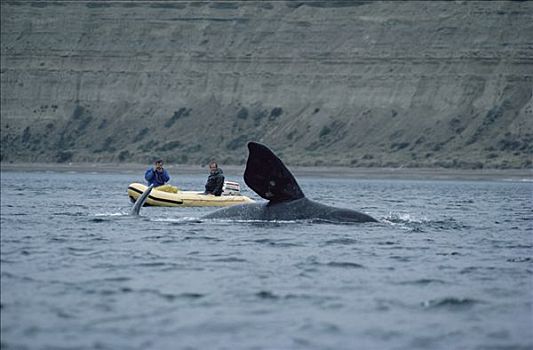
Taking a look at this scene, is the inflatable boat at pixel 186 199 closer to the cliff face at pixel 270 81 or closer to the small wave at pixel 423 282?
the small wave at pixel 423 282

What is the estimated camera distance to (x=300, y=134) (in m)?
94.1

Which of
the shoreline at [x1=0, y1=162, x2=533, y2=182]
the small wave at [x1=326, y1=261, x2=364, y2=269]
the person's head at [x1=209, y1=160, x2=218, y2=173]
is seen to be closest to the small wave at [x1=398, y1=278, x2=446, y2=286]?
the small wave at [x1=326, y1=261, x2=364, y2=269]

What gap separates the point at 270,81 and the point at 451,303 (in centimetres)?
8653

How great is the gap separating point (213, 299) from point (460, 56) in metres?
82.0

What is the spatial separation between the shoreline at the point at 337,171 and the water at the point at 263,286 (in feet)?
176

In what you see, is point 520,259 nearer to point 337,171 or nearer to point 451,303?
point 451,303

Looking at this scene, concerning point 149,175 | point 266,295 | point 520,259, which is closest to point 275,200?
point 520,259

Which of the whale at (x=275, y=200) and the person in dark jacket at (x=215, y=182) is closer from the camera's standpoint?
the whale at (x=275, y=200)

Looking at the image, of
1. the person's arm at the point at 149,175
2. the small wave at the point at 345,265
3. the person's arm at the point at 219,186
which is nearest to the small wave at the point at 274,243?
the small wave at the point at 345,265

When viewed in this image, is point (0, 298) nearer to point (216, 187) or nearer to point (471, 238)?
point (471, 238)

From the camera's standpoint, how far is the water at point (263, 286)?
12430 millimetres

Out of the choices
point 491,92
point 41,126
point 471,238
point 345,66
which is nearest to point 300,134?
point 345,66

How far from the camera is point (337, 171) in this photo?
83.8 meters

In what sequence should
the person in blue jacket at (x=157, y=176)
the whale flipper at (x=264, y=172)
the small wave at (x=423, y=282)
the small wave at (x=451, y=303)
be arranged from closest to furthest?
the small wave at (x=451, y=303), the small wave at (x=423, y=282), the whale flipper at (x=264, y=172), the person in blue jacket at (x=157, y=176)
